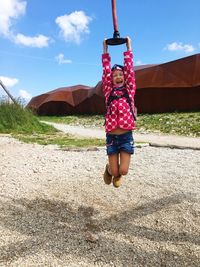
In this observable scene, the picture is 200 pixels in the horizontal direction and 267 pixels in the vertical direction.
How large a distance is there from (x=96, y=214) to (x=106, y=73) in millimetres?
1940

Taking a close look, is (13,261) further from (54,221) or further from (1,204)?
(1,204)

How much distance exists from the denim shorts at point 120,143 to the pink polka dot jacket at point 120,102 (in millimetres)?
99

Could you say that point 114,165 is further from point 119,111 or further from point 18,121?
point 18,121

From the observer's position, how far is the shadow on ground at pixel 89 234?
15.2ft

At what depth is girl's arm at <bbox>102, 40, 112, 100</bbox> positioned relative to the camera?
214 inches

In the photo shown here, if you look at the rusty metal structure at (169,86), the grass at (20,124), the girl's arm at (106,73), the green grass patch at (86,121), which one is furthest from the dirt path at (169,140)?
the rusty metal structure at (169,86)

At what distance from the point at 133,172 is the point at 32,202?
7.78ft

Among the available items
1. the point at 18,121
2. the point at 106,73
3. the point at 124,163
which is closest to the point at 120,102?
the point at 106,73

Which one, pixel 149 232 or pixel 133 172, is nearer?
pixel 149 232

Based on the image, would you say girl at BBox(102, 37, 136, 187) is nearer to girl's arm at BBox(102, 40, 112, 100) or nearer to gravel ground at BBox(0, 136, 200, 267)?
girl's arm at BBox(102, 40, 112, 100)

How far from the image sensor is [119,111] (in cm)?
526

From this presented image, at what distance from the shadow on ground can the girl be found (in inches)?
25.7

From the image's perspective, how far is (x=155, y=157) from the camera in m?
9.54

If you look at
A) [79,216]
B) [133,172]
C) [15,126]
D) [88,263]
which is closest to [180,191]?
[133,172]
